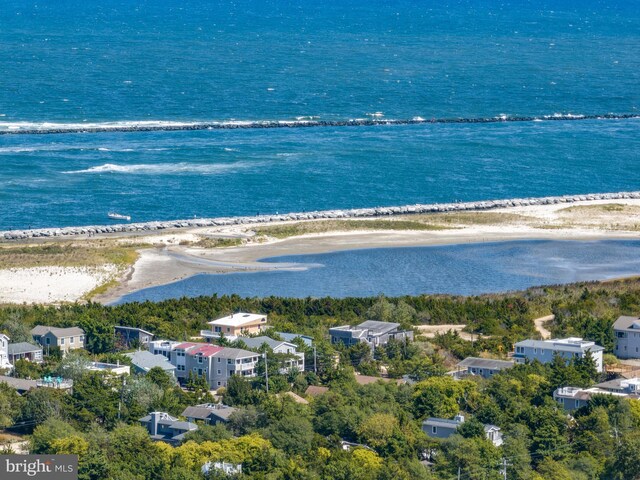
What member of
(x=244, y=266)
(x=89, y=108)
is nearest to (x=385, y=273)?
(x=244, y=266)

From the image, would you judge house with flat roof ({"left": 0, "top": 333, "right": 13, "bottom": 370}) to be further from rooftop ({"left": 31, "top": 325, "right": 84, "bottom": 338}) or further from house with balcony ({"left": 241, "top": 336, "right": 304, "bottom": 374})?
house with balcony ({"left": 241, "top": 336, "right": 304, "bottom": 374})

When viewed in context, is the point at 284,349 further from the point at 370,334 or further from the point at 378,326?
the point at 378,326

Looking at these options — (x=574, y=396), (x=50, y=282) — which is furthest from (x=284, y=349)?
(x=50, y=282)

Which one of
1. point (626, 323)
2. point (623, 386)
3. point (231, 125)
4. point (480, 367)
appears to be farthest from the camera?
point (231, 125)

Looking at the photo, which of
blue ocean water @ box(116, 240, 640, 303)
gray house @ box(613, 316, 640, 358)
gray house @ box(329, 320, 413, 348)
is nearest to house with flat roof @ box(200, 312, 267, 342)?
gray house @ box(329, 320, 413, 348)

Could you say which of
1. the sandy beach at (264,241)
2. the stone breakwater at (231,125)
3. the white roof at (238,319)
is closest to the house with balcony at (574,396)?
the white roof at (238,319)

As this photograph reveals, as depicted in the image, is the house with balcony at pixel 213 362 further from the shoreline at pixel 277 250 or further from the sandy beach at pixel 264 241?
the sandy beach at pixel 264 241
